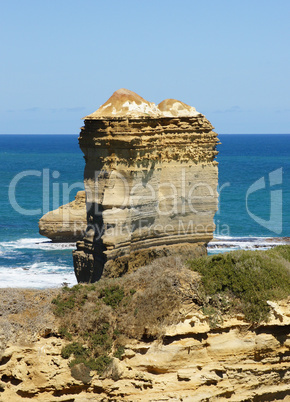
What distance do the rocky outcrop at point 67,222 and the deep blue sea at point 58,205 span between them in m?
1.07

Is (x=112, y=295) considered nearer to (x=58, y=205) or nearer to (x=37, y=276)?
(x=37, y=276)

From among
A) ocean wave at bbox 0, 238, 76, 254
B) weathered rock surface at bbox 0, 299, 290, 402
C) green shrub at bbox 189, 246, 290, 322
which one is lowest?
ocean wave at bbox 0, 238, 76, 254

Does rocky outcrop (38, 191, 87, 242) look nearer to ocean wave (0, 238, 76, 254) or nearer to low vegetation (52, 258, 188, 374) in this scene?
ocean wave (0, 238, 76, 254)

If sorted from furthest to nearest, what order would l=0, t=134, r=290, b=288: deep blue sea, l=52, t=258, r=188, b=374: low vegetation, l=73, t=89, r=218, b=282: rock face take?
l=0, t=134, r=290, b=288: deep blue sea
l=73, t=89, r=218, b=282: rock face
l=52, t=258, r=188, b=374: low vegetation

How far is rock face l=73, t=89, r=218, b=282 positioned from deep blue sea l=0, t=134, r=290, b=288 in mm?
9348

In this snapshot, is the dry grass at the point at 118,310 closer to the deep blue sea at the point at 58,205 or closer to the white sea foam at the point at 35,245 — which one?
the deep blue sea at the point at 58,205

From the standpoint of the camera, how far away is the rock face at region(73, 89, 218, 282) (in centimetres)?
2522

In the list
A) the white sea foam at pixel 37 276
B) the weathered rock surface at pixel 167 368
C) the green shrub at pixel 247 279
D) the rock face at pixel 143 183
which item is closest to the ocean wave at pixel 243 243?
the white sea foam at pixel 37 276

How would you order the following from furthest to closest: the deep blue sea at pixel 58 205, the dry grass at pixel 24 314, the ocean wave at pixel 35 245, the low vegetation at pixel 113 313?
the ocean wave at pixel 35 245 → the deep blue sea at pixel 58 205 → the low vegetation at pixel 113 313 → the dry grass at pixel 24 314

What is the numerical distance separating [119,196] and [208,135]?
17.2 ft

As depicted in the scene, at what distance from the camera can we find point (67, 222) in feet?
150

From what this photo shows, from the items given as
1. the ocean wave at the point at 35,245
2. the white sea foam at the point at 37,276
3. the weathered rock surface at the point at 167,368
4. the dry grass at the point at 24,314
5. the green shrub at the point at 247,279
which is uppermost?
the green shrub at the point at 247,279

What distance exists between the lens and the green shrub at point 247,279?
1639 cm

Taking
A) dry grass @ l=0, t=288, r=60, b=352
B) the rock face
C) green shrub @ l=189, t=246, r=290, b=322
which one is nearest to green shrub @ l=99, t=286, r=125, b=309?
dry grass @ l=0, t=288, r=60, b=352
